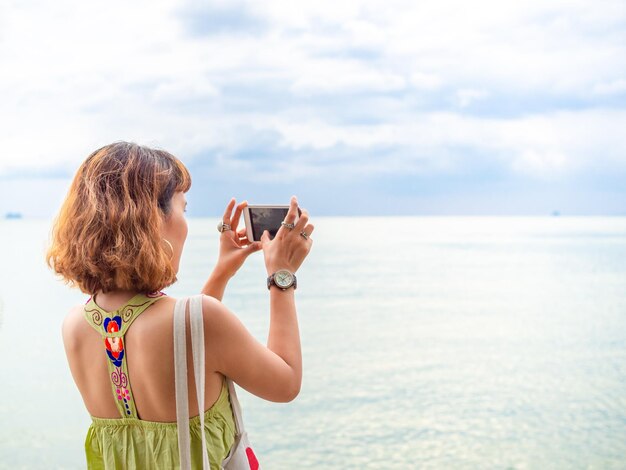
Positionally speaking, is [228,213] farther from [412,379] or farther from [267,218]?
[412,379]

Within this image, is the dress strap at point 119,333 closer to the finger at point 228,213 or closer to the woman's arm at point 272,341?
the woman's arm at point 272,341

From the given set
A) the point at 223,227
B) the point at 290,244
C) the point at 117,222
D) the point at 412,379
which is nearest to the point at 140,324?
the point at 117,222

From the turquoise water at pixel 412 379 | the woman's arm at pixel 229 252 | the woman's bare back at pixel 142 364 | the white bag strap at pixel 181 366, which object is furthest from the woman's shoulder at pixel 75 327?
the turquoise water at pixel 412 379

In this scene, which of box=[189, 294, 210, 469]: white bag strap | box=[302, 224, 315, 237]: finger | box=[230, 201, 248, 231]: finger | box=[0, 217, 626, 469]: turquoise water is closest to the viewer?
box=[189, 294, 210, 469]: white bag strap

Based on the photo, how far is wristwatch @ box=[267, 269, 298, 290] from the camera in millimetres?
1190

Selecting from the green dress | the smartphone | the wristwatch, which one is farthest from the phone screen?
the green dress

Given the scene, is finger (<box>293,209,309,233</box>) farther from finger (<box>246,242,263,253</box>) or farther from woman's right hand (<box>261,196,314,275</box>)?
finger (<box>246,242,263,253</box>)

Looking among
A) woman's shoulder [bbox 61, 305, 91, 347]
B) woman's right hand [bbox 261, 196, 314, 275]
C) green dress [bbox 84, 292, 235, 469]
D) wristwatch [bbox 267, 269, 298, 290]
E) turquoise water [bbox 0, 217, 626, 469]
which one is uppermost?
woman's right hand [bbox 261, 196, 314, 275]

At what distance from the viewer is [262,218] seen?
1359 millimetres

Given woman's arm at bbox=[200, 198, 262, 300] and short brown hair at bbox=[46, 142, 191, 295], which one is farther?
woman's arm at bbox=[200, 198, 262, 300]

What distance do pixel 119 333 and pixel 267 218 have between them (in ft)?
1.23

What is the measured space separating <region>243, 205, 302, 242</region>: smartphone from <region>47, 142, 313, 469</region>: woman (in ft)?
0.64

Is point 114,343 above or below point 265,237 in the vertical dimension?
below

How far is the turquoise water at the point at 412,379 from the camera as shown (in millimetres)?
8539
